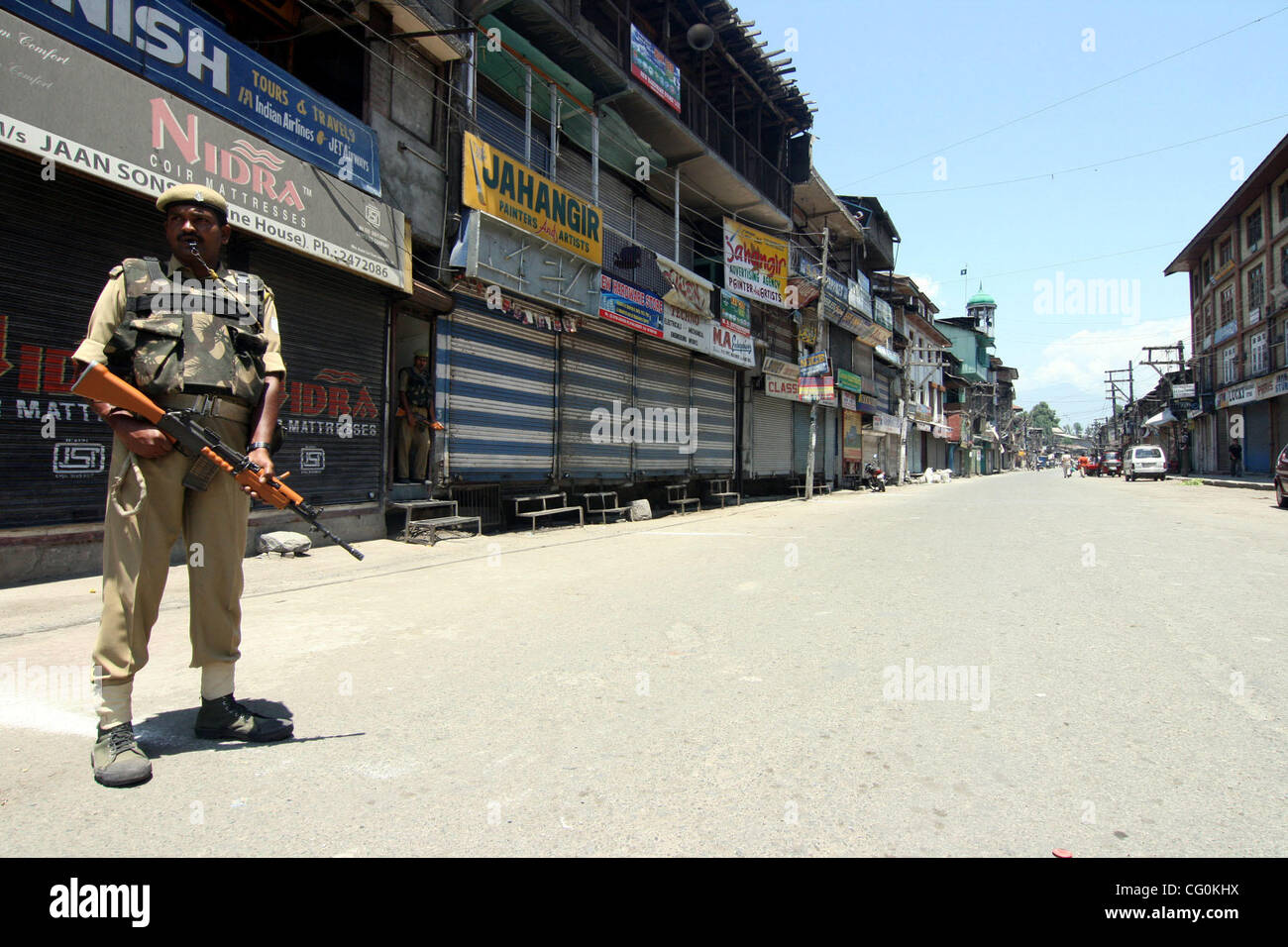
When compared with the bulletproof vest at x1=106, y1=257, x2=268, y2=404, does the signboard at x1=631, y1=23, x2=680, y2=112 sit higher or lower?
higher

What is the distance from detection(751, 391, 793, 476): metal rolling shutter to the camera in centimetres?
2167

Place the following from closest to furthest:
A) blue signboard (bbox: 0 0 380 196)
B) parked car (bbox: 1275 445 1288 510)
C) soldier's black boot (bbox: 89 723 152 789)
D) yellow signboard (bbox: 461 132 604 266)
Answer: soldier's black boot (bbox: 89 723 152 789)
blue signboard (bbox: 0 0 380 196)
yellow signboard (bbox: 461 132 604 266)
parked car (bbox: 1275 445 1288 510)

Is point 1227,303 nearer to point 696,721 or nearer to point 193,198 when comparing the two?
point 696,721

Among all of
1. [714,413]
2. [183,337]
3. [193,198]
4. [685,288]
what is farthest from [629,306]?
[183,337]

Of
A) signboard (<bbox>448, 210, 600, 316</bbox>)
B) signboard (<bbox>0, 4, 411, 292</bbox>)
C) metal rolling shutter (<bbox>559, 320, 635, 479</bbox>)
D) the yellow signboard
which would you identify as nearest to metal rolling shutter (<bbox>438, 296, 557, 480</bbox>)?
metal rolling shutter (<bbox>559, 320, 635, 479</bbox>)

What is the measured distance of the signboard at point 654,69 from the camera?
14.2 metres

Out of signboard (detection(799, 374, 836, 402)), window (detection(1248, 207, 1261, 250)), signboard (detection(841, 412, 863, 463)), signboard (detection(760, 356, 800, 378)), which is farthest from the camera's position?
window (detection(1248, 207, 1261, 250))

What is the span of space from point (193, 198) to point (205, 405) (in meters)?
0.85

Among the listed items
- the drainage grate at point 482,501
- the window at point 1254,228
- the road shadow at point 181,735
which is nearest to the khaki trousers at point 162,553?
the road shadow at point 181,735

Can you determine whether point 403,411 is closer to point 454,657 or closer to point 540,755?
point 454,657

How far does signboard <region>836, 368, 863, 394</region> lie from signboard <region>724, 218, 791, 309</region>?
758 cm

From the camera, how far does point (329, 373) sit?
8.84 meters

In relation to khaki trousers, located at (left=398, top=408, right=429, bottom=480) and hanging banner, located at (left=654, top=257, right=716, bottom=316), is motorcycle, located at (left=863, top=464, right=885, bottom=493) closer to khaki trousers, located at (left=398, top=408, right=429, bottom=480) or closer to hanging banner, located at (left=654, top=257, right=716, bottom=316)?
hanging banner, located at (left=654, top=257, right=716, bottom=316)

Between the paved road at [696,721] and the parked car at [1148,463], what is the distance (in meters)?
35.8
